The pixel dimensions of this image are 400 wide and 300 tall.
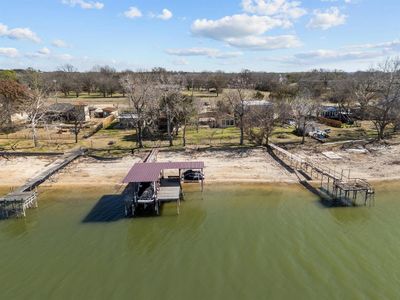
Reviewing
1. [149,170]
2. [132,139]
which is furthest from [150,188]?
[132,139]

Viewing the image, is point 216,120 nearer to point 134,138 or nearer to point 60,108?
point 134,138

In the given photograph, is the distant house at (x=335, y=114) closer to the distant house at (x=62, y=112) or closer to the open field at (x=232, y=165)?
the open field at (x=232, y=165)

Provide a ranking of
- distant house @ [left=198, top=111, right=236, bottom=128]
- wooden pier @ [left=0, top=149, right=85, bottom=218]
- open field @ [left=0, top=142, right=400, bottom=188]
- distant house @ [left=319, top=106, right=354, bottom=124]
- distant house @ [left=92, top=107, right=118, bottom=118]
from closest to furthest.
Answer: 1. wooden pier @ [left=0, top=149, right=85, bottom=218]
2. open field @ [left=0, top=142, right=400, bottom=188]
3. distant house @ [left=198, top=111, right=236, bottom=128]
4. distant house @ [left=319, top=106, right=354, bottom=124]
5. distant house @ [left=92, top=107, right=118, bottom=118]

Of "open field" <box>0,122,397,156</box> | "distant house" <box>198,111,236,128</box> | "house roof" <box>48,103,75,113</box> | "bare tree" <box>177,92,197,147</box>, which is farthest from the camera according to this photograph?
"house roof" <box>48,103,75,113</box>

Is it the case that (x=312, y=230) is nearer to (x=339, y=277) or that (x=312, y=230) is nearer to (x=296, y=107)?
(x=339, y=277)

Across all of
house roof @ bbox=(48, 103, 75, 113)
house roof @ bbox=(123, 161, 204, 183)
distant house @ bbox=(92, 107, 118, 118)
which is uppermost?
house roof @ bbox=(48, 103, 75, 113)

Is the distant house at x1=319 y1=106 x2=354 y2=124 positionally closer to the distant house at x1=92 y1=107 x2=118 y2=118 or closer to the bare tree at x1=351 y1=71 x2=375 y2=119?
the bare tree at x1=351 y1=71 x2=375 y2=119

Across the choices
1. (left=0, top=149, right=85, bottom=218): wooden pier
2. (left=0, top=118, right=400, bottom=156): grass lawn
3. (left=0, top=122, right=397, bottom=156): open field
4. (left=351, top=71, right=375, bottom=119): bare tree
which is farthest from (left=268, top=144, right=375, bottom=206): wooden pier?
(left=351, top=71, right=375, bottom=119): bare tree
